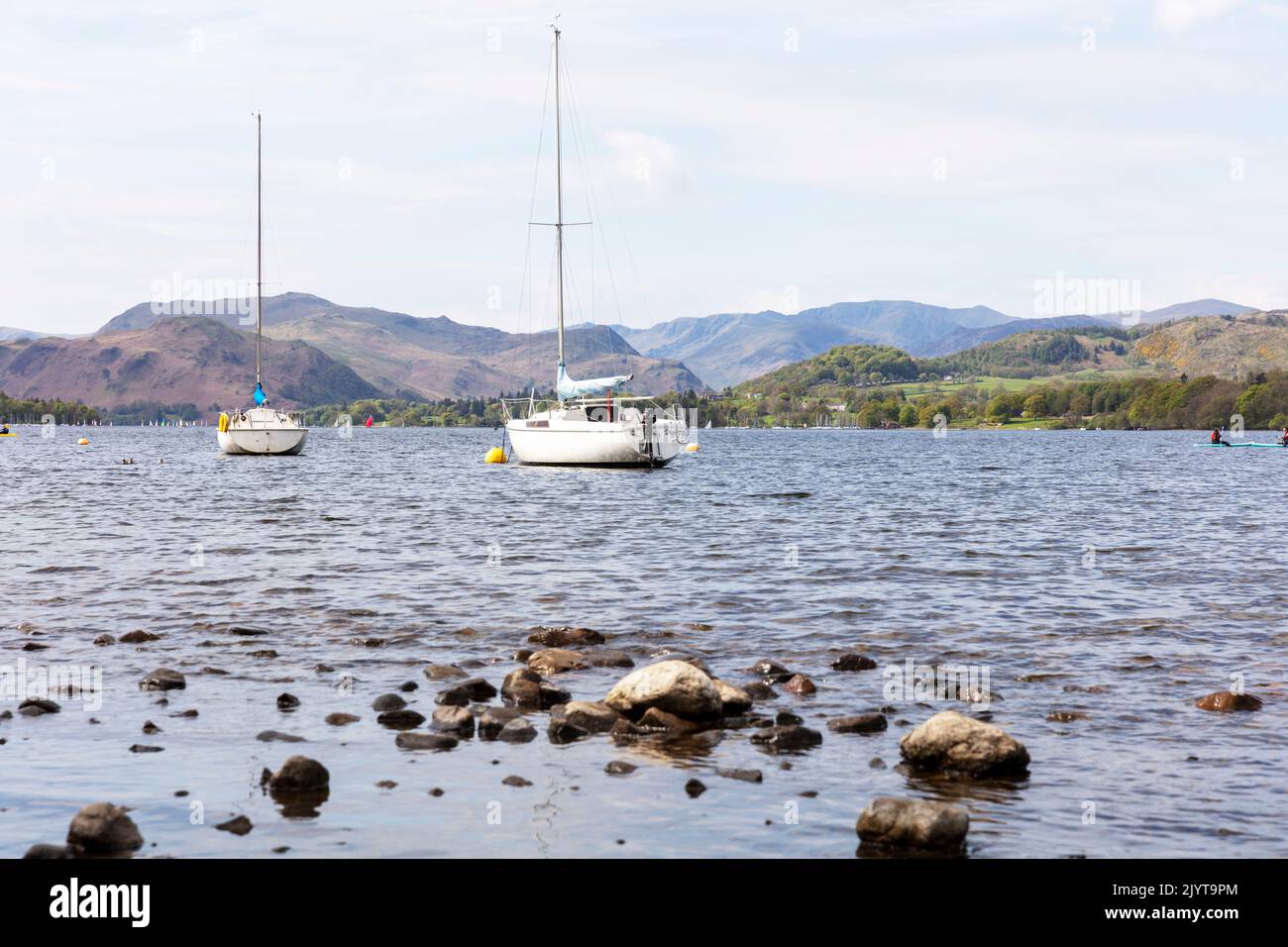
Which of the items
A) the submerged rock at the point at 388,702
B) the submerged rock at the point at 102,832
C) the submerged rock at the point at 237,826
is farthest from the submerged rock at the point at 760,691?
the submerged rock at the point at 102,832

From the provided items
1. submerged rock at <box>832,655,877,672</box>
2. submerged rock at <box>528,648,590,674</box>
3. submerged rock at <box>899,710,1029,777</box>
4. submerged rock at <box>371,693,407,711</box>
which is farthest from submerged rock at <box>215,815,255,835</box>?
submerged rock at <box>832,655,877,672</box>

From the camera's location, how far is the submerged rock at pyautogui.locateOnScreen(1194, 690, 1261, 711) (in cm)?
1764

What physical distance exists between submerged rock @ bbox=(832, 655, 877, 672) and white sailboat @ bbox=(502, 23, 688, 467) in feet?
199

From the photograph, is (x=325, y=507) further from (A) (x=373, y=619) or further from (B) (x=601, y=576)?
(A) (x=373, y=619)

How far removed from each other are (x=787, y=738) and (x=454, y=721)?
14.7ft

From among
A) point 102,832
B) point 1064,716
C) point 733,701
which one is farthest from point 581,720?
point 1064,716

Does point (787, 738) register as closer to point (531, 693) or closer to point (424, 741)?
point (531, 693)

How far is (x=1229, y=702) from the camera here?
1769 cm

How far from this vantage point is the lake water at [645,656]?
40.2ft

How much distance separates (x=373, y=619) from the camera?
2539 centimetres
